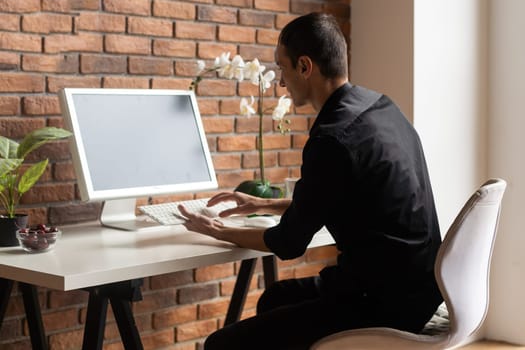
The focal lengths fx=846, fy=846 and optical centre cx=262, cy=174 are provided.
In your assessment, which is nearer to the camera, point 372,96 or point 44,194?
point 372,96

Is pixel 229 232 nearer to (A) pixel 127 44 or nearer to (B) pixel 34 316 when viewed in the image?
(B) pixel 34 316

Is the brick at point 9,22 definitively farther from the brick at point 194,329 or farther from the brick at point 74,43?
the brick at point 194,329

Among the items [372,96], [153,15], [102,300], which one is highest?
[153,15]

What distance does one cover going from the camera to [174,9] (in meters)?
3.00

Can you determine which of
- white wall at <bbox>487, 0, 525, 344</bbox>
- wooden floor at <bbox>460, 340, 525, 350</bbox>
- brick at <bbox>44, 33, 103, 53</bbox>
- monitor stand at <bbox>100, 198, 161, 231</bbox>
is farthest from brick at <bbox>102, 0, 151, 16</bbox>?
wooden floor at <bbox>460, 340, 525, 350</bbox>

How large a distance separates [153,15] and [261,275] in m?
1.14

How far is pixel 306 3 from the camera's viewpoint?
3484 millimetres

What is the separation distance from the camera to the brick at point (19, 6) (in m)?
2.53

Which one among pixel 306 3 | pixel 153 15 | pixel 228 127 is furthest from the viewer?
pixel 306 3

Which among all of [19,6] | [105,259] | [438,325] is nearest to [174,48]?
[19,6]

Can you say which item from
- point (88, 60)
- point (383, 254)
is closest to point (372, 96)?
point (383, 254)

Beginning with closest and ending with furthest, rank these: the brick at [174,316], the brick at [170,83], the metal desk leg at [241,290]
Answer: the metal desk leg at [241,290], the brick at [170,83], the brick at [174,316]

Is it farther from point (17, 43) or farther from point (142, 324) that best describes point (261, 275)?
point (17, 43)

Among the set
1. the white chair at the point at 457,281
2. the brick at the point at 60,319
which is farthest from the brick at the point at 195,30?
the white chair at the point at 457,281
